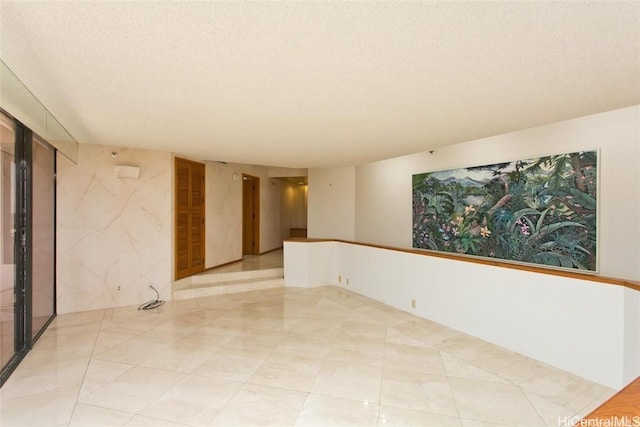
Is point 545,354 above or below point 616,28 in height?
below

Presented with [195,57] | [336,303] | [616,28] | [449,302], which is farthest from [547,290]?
[195,57]

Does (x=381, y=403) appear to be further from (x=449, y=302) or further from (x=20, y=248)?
(x=20, y=248)

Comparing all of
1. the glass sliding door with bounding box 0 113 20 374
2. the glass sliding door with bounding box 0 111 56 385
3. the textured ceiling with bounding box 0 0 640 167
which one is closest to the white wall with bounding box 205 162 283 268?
the glass sliding door with bounding box 0 111 56 385

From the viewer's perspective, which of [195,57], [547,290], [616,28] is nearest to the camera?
[616,28]

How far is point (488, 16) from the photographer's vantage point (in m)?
1.55

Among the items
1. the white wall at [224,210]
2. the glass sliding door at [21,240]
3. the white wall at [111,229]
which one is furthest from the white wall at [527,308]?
the glass sliding door at [21,240]

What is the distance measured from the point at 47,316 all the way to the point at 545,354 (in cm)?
614

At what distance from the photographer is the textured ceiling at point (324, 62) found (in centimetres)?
154

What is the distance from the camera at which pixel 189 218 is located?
588cm

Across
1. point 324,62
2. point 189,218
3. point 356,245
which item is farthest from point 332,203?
point 324,62

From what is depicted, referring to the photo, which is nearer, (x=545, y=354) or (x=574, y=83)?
(x=574, y=83)

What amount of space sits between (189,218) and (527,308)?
5485mm

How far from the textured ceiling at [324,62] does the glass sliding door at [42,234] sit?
90cm

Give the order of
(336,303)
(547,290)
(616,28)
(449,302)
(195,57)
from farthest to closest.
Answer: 1. (336,303)
2. (449,302)
3. (547,290)
4. (195,57)
5. (616,28)
